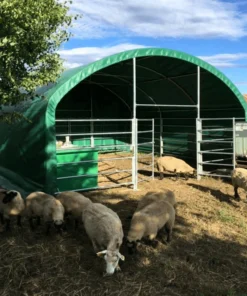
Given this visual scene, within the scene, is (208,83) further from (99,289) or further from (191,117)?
(99,289)

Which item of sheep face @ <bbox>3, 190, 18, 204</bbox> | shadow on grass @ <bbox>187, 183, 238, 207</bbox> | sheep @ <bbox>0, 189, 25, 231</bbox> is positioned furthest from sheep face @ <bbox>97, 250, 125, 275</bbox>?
shadow on grass @ <bbox>187, 183, 238, 207</bbox>

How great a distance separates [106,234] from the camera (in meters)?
5.08

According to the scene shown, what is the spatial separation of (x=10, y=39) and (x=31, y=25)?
432mm

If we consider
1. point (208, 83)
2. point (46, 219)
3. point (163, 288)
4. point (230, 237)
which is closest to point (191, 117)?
point (208, 83)

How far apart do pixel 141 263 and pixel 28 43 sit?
4.08m

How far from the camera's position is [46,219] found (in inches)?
242

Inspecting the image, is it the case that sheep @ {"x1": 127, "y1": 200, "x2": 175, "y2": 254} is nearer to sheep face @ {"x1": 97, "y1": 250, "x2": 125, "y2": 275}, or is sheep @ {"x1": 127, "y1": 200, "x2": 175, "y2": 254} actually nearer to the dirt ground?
the dirt ground

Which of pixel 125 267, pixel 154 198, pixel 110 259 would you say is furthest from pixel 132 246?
pixel 154 198

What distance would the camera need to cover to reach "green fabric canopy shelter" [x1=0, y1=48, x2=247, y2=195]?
8.80 metres

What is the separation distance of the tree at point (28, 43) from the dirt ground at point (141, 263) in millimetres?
2746

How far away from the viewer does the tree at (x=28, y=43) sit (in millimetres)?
5570

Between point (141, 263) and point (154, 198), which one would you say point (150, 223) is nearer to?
point (141, 263)

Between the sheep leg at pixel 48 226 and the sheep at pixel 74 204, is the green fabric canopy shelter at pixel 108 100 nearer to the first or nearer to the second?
the sheep at pixel 74 204

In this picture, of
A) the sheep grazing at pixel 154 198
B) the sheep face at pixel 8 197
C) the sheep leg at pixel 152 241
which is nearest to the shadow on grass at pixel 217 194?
the sheep grazing at pixel 154 198
